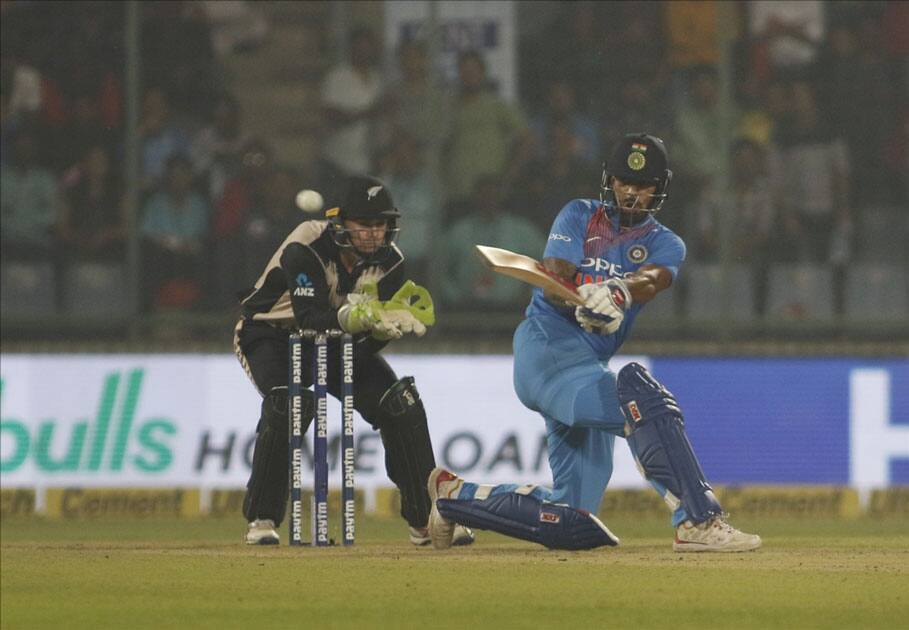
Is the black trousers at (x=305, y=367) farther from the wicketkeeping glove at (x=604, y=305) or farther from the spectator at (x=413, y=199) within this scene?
the spectator at (x=413, y=199)

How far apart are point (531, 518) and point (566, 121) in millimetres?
5852

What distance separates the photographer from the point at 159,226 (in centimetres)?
1266

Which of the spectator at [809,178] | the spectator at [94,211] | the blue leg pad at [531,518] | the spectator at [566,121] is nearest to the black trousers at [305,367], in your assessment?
the blue leg pad at [531,518]

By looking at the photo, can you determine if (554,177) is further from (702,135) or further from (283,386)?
(283,386)

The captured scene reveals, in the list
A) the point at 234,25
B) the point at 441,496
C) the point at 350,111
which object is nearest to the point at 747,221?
the point at 350,111

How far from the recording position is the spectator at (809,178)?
12930 mm

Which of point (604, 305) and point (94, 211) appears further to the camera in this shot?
point (94, 211)

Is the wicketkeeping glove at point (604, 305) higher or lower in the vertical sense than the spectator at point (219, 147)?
lower

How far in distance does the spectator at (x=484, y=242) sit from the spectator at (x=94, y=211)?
2.13m

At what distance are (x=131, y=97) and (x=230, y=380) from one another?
6.68ft

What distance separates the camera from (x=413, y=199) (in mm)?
12758

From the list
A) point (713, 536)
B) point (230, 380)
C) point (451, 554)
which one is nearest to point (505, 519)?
point (451, 554)

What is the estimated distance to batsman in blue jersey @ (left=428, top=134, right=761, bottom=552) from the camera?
729 centimetres

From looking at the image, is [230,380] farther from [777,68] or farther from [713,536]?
[713,536]
